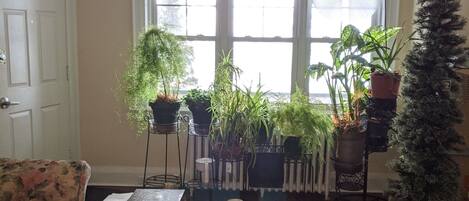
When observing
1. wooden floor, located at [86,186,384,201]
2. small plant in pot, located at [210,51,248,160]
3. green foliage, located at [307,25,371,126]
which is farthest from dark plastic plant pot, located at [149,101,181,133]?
green foliage, located at [307,25,371,126]

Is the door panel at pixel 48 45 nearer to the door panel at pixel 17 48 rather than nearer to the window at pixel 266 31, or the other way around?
the door panel at pixel 17 48

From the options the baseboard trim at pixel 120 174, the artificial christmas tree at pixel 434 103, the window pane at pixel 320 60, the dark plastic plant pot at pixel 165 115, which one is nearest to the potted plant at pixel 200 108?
the dark plastic plant pot at pixel 165 115

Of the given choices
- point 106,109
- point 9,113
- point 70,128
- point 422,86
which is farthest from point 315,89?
point 9,113

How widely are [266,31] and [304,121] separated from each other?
3.21 feet

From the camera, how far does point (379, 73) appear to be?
3.13 metres

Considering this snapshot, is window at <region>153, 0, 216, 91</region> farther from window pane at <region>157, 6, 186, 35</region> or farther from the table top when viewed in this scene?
the table top

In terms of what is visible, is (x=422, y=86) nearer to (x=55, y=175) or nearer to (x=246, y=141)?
(x=246, y=141)

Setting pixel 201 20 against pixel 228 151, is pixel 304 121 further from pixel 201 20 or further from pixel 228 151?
pixel 201 20

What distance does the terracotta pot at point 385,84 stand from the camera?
10.2 feet

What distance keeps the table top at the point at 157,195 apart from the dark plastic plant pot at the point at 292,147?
1.52 meters

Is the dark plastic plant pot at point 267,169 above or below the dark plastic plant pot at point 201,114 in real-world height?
below

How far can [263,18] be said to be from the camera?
375 cm

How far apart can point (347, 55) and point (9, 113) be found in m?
2.35

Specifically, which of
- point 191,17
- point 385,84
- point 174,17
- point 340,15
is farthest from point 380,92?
point 174,17
